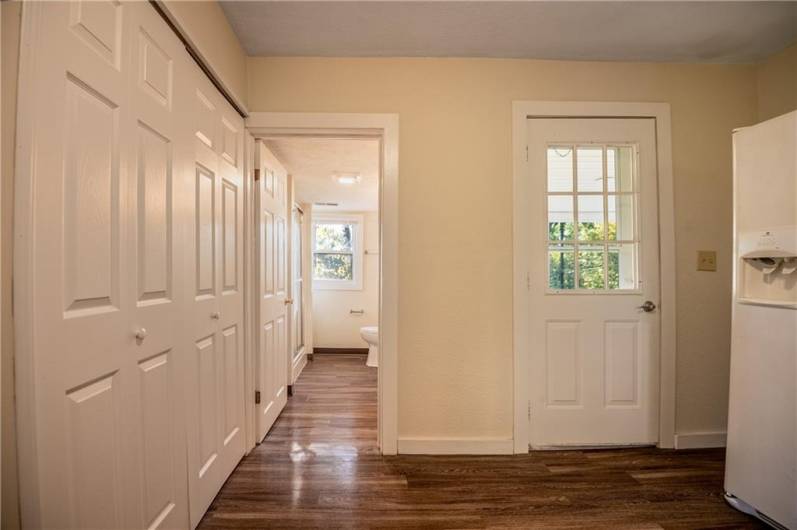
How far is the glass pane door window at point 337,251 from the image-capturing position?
5098mm

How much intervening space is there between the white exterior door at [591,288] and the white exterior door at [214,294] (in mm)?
1735

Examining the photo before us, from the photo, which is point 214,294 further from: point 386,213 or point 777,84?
point 777,84

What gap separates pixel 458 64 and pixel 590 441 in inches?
96.6

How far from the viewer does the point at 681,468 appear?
1.98 metres

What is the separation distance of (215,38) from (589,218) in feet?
7.45

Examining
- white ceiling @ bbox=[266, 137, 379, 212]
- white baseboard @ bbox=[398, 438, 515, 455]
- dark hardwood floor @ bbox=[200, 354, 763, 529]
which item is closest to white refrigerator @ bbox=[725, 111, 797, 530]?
dark hardwood floor @ bbox=[200, 354, 763, 529]

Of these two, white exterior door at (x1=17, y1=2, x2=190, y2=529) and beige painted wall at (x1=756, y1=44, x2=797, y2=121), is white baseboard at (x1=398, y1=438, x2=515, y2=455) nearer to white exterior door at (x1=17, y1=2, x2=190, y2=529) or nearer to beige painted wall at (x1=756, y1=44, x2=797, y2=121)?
white exterior door at (x1=17, y1=2, x2=190, y2=529)

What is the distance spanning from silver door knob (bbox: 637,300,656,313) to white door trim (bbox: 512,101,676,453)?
49 mm

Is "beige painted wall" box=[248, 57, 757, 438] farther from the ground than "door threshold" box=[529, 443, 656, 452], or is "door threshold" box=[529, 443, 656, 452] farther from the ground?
"beige painted wall" box=[248, 57, 757, 438]

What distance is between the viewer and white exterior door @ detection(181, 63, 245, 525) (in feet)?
4.89

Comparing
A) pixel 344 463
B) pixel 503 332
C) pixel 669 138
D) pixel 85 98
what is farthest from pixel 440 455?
pixel 669 138

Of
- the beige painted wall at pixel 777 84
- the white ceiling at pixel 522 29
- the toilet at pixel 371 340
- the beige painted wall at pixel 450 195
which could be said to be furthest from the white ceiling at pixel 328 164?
the beige painted wall at pixel 777 84

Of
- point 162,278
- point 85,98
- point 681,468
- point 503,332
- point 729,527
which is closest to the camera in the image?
point 85,98

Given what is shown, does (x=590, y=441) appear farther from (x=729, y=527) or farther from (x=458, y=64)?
(x=458, y=64)
